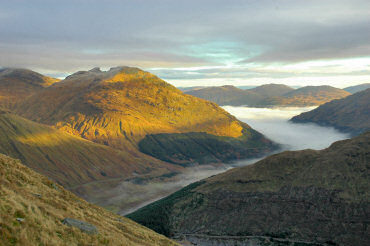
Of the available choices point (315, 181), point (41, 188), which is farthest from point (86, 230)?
point (315, 181)

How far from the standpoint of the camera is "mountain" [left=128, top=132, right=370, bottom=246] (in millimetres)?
158250

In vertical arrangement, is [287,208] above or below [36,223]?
below

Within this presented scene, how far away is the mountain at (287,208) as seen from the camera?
158250 mm

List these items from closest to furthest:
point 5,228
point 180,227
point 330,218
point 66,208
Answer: point 5,228 < point 66,208 < point 330,218 < point 180,227

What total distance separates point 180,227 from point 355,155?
110757mm

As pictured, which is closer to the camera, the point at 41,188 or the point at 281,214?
the point at 41,188

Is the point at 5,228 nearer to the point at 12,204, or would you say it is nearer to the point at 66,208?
the point at 12,204

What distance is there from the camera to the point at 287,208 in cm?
17262

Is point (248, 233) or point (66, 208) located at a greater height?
point (66, 208)

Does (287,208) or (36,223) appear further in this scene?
(287,208)

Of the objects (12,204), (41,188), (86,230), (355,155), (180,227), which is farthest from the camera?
(355,155)

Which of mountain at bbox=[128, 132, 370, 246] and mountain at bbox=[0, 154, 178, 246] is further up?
mountain at bbox=[0, 154, 178, 246]

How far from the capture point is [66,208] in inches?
2012

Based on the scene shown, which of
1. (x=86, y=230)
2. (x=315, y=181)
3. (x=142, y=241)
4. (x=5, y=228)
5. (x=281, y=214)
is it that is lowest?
(x=281, y=214)
